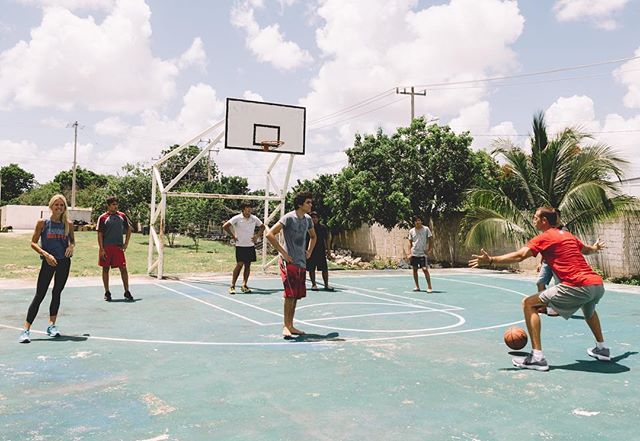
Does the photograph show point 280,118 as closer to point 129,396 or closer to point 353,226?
point 353,226

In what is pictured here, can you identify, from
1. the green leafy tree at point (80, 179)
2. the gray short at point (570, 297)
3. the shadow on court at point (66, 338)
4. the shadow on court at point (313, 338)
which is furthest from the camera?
the green leafy tree at point (80, 179)

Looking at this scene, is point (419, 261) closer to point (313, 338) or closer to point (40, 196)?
point (313, 338)

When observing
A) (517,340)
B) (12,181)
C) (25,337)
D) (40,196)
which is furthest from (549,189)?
(12,181)

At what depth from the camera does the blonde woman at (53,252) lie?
6.77 m

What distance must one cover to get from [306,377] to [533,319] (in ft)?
7.91

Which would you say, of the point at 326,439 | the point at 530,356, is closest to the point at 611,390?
the point at 530,356

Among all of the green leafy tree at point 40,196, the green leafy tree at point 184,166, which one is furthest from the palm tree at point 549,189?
the green leafy tree at point 40,196

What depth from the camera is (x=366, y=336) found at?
7398 mm

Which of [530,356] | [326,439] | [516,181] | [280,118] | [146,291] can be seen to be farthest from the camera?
[516,181]

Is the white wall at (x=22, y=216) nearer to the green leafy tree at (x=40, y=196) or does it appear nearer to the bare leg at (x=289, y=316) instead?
the green leafy tree at (x=40, y=196)

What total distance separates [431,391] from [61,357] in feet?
12.8

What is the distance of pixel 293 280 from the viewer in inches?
278

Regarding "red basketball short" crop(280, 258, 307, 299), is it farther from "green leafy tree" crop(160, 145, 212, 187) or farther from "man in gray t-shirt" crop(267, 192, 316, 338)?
"green leafy tree" crop(160, 145, 212, 187)

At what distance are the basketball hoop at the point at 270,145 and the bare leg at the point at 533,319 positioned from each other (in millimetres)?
10698
